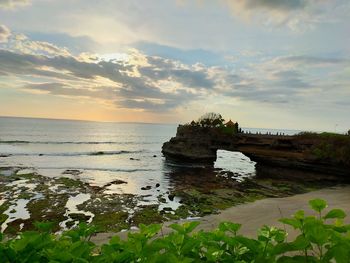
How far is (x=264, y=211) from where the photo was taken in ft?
78.8

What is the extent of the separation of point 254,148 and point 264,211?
28.3m

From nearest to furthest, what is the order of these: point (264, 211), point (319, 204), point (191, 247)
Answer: point (191, 247), point (319, 204), point (264, 211)

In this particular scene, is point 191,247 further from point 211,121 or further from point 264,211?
point 211,121

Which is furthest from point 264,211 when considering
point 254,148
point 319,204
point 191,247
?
→ point 254,148

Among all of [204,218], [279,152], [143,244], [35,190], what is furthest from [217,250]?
[279,152]

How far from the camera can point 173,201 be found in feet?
91.4

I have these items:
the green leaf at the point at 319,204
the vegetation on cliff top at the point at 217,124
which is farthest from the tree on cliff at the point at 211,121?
the green leaf at the point at 319,204

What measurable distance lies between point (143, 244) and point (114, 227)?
18.9 meters

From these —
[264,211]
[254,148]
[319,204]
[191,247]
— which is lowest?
[264,211]

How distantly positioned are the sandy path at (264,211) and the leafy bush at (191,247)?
14.5m

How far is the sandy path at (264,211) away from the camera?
18.9 metres

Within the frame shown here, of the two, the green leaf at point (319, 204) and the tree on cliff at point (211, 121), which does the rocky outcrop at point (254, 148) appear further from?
the green leaf at point (319, 204)

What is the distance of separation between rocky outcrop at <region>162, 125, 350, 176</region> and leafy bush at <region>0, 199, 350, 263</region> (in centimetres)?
4284

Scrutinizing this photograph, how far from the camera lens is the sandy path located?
1891 cm
